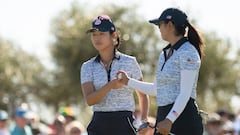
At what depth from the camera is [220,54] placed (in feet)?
122

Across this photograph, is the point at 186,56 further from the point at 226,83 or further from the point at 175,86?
the point at 226,83

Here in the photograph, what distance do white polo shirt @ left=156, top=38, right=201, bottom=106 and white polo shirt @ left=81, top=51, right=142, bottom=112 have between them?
1035 mm

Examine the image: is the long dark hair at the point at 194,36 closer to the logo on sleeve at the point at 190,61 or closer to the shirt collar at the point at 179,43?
the shirt collar at the point at 179,43

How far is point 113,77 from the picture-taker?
8.23 meters

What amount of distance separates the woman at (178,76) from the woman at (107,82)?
94 cm

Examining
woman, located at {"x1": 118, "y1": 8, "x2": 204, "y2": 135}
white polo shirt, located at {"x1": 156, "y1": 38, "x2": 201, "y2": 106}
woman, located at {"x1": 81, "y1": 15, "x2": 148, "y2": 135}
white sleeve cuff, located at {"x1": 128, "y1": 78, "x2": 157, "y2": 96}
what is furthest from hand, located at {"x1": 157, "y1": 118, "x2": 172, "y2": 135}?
woman, located at {"x1": 81, "y1": 15, "x2": 148, "y2": 135}

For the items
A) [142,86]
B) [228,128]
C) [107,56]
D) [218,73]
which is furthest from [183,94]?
[218,73]

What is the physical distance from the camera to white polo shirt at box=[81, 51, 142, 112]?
823cm

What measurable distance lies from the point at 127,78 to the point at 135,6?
3044 centimetres

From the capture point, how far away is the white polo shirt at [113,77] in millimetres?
8234

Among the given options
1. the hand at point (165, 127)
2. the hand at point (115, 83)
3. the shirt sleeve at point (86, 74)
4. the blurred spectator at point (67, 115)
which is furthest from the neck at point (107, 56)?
the blurred spectator at point (67, 115)

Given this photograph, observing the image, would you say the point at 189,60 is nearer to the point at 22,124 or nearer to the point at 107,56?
the point at 107,56

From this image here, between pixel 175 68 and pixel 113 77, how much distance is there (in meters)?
1.20

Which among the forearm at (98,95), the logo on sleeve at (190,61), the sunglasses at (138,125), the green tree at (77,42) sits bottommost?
the green tree at (77,42)
